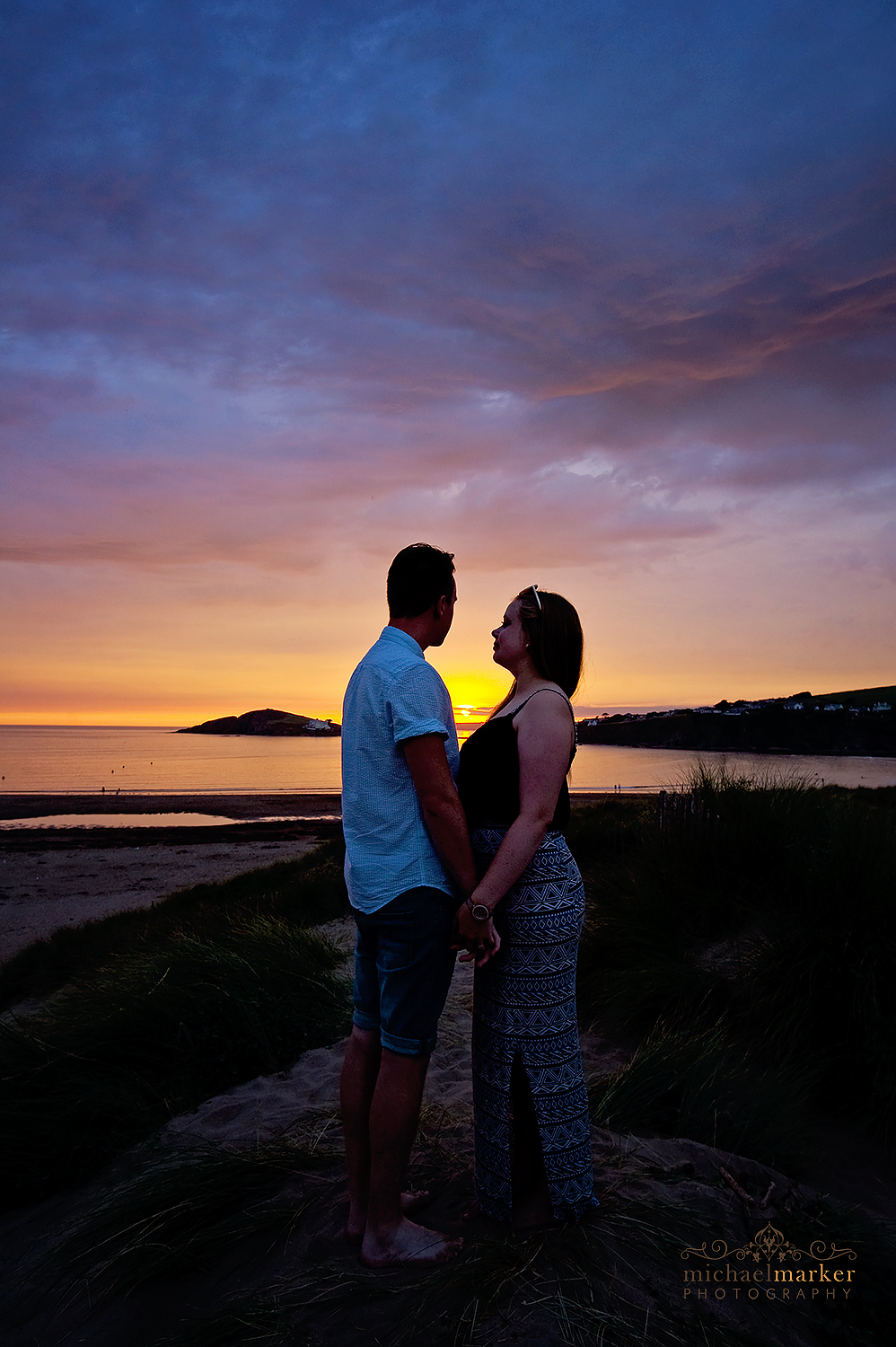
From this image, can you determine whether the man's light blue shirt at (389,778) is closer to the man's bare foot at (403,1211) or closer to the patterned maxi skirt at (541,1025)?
the patterned maxi skirt at (541,1025)

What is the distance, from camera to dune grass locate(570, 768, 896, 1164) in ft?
12.2

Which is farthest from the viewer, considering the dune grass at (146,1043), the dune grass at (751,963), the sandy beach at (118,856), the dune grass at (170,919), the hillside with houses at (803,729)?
the hillside with houses at (803,729)

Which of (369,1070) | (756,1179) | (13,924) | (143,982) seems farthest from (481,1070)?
(13,924)

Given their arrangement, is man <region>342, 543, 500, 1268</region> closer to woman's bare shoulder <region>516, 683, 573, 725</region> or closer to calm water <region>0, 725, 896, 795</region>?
woman's bare shoulder <region>516, 683, 573, 725</region>

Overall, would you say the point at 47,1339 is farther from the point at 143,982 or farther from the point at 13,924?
the point at 13,924

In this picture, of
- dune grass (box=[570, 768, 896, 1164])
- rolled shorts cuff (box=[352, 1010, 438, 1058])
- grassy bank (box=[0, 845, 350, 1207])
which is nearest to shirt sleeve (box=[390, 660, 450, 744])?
rolled shorts cuff (box=[352, 1010, 438, 1058])

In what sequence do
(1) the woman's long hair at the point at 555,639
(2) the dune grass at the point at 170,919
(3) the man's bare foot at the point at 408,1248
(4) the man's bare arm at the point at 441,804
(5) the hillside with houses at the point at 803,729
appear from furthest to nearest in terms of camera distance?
(5) the hillside with houses at the point at 803,729 → (2) the dune grass at the point at 170,919 → (1) the woman's long hair at the point at 555,639 → (3) the man's bare foot at the point at 408,1248 → (4) the man's bare arm at the point at 441,804

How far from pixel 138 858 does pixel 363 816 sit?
19057 mm

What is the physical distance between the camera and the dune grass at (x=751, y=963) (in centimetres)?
372

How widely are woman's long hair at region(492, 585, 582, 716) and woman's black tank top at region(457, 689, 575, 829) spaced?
0.43 feet

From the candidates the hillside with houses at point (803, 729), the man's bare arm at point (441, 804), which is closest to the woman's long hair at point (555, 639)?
the man's bare arm at point (441, 804)

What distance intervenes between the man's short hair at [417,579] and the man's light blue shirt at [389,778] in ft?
0.49

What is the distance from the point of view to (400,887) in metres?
2.41

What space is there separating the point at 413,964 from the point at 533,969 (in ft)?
1.55
